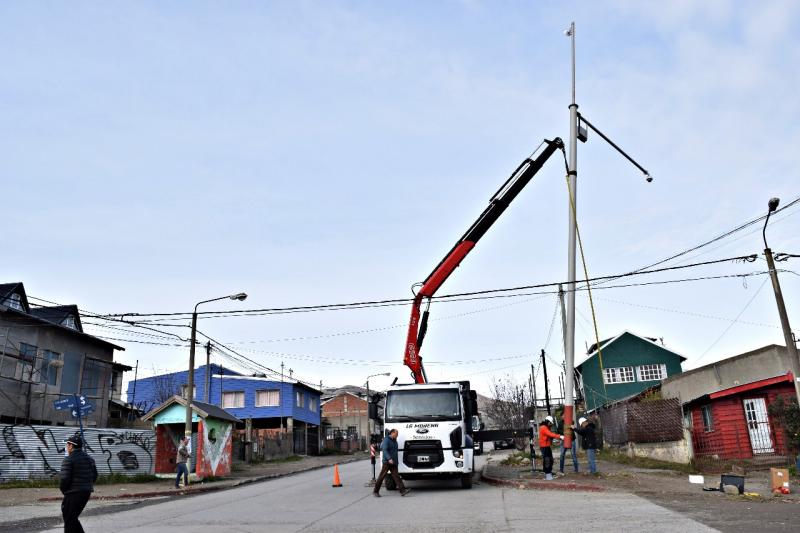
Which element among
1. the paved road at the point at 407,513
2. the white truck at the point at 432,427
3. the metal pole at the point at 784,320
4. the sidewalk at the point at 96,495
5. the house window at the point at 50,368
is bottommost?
the paved road at the point at 407,513

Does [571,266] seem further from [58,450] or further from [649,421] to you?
[58,450]

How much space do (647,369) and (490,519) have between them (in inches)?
1674

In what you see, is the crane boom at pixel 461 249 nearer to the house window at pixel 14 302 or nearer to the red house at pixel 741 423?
the red house at pixel 741 423

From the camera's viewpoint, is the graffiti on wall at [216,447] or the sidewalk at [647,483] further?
the graffiti on wall at [216,447]

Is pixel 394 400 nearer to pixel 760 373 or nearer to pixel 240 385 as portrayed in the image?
pixel 760 373

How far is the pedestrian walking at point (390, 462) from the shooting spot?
15.9 m

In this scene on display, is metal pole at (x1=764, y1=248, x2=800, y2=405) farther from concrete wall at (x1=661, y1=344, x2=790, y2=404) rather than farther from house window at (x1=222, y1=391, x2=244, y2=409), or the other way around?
house window at (x1=222, y1=391, x2=244, y2=409)

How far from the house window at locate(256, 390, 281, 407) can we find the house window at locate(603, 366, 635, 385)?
25.3 metres

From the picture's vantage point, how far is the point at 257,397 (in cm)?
5325

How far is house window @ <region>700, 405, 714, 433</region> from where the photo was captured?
81.5 ft

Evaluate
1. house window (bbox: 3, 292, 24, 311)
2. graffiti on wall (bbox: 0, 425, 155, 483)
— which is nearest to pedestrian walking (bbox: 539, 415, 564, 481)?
graffiti on wall (bbox: 0, 425, 155, 483)

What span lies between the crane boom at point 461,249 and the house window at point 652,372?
34694 millimetres

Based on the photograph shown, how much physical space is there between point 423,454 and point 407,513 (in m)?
4.80

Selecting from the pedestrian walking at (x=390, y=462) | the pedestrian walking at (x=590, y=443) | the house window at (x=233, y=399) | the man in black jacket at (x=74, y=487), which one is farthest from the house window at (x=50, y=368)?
the man in black jacket at (x=74, y=487)
